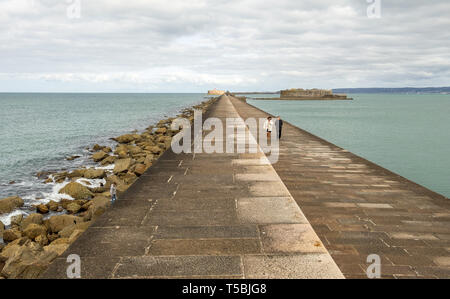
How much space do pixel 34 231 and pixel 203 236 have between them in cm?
510

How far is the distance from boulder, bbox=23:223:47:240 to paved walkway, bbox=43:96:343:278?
9.26ft

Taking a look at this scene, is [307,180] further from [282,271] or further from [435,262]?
[282,271]

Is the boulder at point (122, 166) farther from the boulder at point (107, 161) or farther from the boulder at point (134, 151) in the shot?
the boulder at point (107, 161)

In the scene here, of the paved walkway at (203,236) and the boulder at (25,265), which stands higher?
the paved walkway at (203,236)

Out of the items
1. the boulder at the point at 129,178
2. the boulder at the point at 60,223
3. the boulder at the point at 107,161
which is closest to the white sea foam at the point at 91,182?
the boulder at the point at 129,178

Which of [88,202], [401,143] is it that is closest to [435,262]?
[88,202]

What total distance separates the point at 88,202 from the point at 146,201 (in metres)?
5.22

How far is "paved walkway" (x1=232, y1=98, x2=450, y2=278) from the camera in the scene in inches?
154

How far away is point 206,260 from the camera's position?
11.1 feet

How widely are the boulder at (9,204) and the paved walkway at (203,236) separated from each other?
6.20 m

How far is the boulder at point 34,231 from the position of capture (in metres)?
7.07

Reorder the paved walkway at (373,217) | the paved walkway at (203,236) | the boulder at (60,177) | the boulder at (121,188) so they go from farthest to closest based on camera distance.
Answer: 1. the boulder at (60,177)
2. the boulder at (121,188)
3. the paved walkway at (373,217)
4. the paved walkway at (203,236)

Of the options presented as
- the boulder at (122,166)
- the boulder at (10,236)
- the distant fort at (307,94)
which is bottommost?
the boulder at (10,236)
